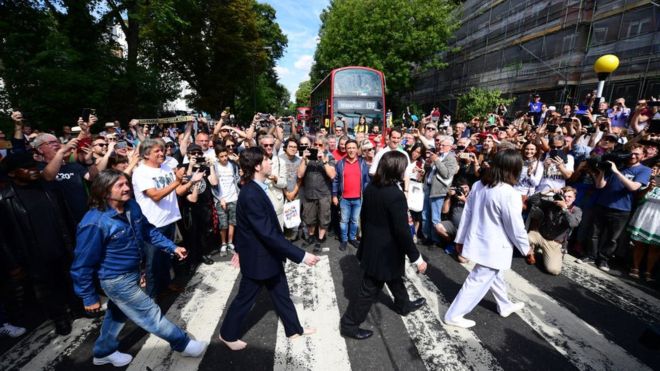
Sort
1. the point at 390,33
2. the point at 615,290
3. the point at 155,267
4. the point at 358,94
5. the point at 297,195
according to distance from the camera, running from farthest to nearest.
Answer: the point at 390,33
the point at 358,94
the point at 297,195
the point at 615,290
the point at 155,267

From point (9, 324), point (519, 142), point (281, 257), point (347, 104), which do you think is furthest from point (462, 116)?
point (9, 324)

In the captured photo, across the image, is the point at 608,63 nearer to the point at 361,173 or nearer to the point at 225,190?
the point at 361,173

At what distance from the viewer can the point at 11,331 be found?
3.31m

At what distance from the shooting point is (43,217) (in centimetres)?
321

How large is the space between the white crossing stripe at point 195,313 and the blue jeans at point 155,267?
353mm

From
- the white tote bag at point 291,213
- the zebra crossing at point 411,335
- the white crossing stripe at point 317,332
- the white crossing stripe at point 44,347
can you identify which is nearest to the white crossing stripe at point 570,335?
the zebra crossing at point 411,335

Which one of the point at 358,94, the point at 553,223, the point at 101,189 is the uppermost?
the point at 358,94

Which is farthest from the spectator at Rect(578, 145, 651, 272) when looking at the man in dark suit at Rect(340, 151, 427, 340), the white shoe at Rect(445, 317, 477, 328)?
the man in dark suit at Rect(340, 151, 427, 340)

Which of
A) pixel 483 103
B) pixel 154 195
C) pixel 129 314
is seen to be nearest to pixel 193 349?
pixel 129 314

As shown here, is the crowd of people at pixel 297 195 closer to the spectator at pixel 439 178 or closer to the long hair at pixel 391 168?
the spectator at pixel 439 178

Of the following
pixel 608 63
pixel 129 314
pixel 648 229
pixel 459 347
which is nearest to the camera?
pixel 129 314

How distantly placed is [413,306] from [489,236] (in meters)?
1.30

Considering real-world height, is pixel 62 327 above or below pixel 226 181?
below

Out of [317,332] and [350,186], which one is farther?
[350,186]
